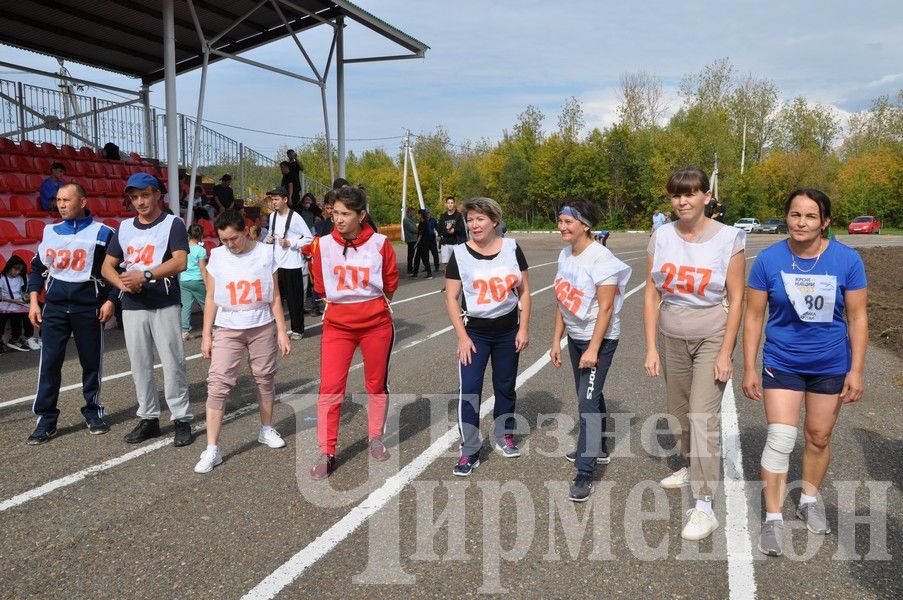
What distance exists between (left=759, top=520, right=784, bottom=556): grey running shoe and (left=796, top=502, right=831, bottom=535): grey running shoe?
27 centimetres

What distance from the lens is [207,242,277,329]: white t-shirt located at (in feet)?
16.7

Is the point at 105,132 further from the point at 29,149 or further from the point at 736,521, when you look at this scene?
the point at 736,521

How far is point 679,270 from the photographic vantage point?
4.11 m

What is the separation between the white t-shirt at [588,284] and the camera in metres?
4.47

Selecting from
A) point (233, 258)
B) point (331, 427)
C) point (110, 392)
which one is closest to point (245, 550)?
point (331, 427)

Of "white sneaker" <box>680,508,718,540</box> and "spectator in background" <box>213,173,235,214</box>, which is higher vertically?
"spectator in background" <box>213,173,235,214</box>

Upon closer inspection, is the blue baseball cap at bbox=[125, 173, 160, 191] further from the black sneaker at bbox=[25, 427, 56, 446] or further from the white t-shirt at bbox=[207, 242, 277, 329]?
the black sneaker at bbox=[25, 427, 56, 446]

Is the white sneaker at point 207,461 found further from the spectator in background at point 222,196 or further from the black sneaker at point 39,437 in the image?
the spectator in background at point 222,196

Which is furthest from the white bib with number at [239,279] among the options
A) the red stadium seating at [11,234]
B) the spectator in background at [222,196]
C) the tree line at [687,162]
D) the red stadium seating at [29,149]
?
the tree line at [687,162]

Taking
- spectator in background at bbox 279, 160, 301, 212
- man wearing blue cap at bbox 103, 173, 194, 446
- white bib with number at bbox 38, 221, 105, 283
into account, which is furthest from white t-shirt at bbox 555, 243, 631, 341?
spectator in background at bbox 279, 160, 301, 212

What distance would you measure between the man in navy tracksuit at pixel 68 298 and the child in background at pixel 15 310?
453 cm

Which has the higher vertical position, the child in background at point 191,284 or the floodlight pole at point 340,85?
the floodlight pole at point 340,85

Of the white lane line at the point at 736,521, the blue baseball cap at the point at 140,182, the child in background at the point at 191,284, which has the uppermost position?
the blue baseball cap at the point at 140,182

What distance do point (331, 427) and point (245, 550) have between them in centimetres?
121
